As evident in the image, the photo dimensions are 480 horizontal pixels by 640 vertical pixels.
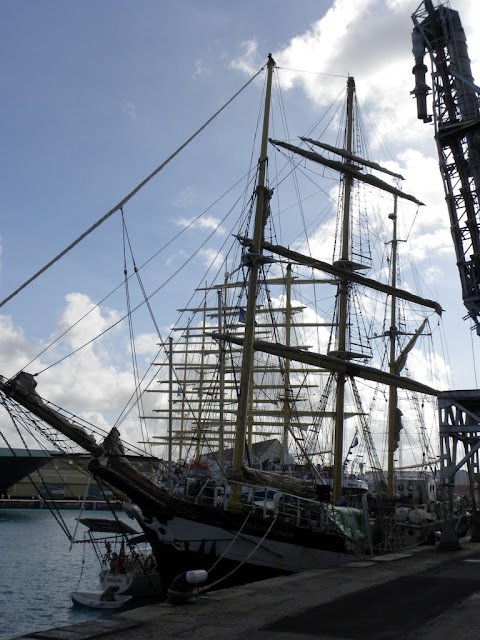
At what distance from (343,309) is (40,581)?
2113 centimetres

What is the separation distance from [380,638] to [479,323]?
1782 centimetres

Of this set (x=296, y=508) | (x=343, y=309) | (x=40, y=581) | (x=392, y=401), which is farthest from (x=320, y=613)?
(x=392, y=401)

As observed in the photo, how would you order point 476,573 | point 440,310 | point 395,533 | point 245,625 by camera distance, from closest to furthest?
point 245,625 → point 476,573 → point 395,533 → point 440,310

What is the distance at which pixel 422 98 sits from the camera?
1034 inches

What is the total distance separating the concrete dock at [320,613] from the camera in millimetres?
8727

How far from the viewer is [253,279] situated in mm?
25953

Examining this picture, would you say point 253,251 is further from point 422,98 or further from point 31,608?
point 31,608

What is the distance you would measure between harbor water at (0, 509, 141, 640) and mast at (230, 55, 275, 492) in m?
8.02

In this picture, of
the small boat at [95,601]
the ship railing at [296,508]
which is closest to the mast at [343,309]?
the ship railing at [296,508]

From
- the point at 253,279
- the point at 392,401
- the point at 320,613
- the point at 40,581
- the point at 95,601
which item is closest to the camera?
the point at 320,613

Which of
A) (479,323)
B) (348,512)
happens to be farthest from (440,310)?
(348,512)

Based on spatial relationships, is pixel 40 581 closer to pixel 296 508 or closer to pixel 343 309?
pixel 296 508

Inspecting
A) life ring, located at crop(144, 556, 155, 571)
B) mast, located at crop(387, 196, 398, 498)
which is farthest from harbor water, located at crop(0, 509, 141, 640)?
mast, located at crop(387, 196, 398, 498)

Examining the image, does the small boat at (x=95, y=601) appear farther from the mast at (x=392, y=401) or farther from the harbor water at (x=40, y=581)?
the mast at (x=392, y=401)
